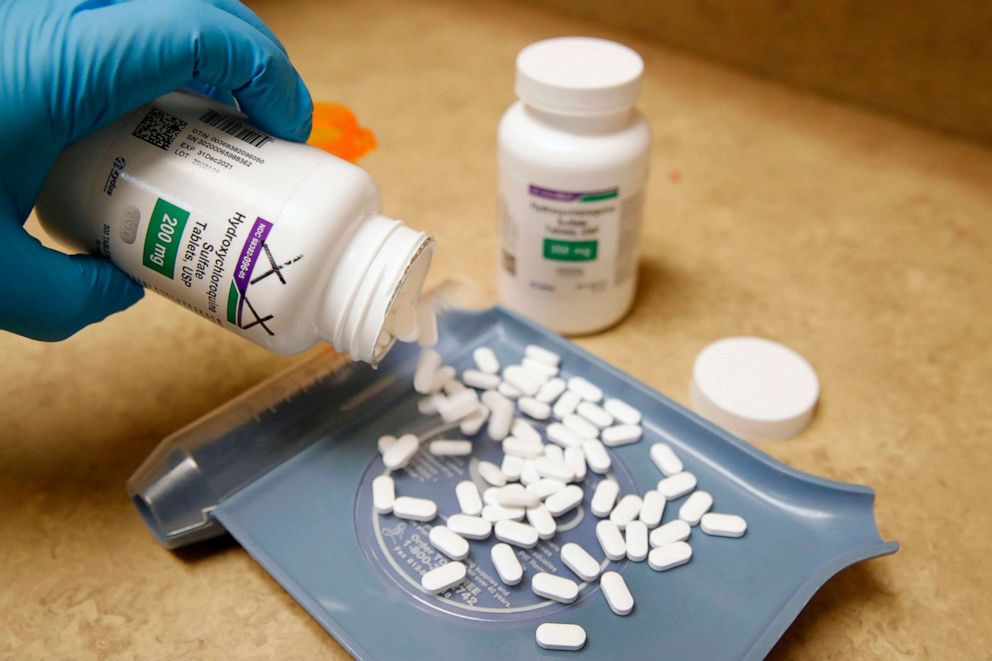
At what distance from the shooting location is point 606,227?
88 cm

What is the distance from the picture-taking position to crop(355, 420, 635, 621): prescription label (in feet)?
2.29

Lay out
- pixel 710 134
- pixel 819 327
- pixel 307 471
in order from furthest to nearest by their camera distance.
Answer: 1. pixel 710 134
2. pixel 819 327
3. pixel 307 471

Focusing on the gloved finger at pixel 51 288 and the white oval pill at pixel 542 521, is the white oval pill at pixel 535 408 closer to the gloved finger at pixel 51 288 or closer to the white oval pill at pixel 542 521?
the white oval pill at pixel 542 521

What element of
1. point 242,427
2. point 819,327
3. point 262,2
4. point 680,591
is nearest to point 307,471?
point 242,427

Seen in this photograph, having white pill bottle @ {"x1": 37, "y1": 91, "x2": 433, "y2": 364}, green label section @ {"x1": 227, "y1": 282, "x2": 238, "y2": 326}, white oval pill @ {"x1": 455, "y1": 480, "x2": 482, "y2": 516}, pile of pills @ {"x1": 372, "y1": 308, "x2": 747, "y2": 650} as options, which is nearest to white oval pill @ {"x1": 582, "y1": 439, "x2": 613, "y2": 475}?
pile of pills @ {"x1": 372, "y1": 308, "x2": 747, "y2": 650}

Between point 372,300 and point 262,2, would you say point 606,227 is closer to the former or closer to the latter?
point 372,300

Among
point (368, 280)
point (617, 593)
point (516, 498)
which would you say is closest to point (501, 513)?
point (516, 498)

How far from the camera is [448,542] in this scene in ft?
2.39

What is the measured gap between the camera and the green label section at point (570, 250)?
2.93 feet

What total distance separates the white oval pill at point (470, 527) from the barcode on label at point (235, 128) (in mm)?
351

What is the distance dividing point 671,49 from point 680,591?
1064mm

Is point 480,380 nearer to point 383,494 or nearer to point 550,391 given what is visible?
point 550,391

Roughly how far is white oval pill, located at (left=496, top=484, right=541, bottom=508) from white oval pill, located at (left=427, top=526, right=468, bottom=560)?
0.16 feet

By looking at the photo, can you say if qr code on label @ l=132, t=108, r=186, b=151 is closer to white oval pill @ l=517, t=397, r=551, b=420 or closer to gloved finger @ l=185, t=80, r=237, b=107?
gloved finger @ l=185, t=80, r=237, b=107
